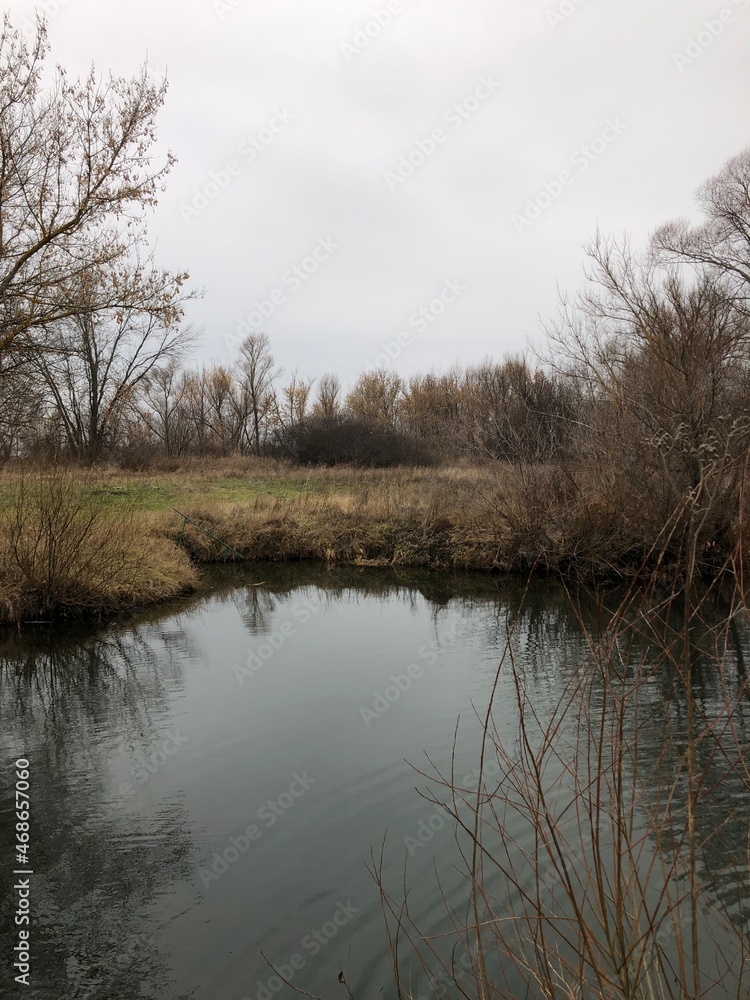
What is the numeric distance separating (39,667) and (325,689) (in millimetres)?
3836

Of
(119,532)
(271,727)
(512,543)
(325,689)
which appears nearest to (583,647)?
(325,689)

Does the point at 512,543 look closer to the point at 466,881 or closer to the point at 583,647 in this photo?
the point at 583,647

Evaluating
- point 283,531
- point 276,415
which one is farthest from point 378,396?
point 283,531

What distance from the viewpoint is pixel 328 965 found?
13.0ft

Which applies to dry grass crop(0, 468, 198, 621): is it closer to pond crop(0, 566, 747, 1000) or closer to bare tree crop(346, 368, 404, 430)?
pond crop(0, 566, 747, 1000)
